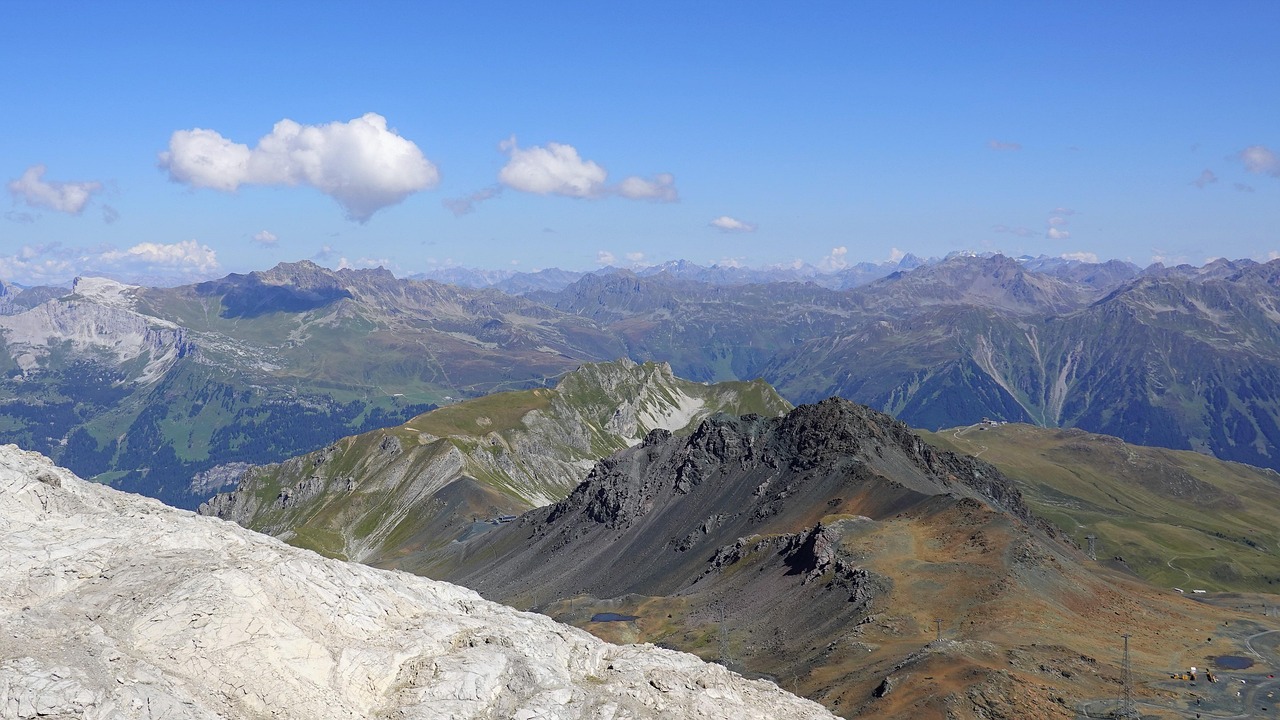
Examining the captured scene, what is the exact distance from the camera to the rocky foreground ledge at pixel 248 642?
140 ft

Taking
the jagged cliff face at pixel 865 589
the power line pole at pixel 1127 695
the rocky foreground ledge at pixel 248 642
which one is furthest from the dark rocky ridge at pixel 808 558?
the rocky foreground ledge at pixel 248 642

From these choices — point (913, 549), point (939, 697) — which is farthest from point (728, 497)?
point (939, 697)

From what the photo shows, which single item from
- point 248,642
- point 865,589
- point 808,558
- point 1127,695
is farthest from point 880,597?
point 248,642

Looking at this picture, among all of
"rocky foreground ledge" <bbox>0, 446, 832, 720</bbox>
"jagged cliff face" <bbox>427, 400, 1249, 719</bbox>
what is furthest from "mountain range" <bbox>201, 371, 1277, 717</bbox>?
"rocky foreground ledge" <bbox>0, 446, 832, 720</bbox>

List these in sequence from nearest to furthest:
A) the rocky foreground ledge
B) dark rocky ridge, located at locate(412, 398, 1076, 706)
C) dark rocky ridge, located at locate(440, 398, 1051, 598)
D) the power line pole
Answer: the rocky foreground ledge → the power line pole → dark rocky ridge, located at locate(412, 398, 1076, 706) → dark rocky ridge, located at locate(440, 398, 1051, 598)

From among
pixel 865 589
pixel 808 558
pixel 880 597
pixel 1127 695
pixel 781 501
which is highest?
pixel 1127 695

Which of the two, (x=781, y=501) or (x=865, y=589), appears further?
(x=781, y=501)

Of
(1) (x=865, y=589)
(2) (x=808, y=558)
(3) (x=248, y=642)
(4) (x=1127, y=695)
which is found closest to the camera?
(3) (x=248, y=642)

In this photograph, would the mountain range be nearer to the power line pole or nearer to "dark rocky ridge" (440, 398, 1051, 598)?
"dark rocky ridge" (440, 398, 1051, 598)

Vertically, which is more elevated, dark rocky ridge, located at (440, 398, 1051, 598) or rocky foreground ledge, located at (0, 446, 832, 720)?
rocky foreground ledge, located at (0, 446, 832, 720)

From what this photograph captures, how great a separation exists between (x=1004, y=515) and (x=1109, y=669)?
44.6 meters

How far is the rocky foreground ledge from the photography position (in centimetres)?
4269

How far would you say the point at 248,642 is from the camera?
45.7m

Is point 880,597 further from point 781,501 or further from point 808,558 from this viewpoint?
point 781,501
